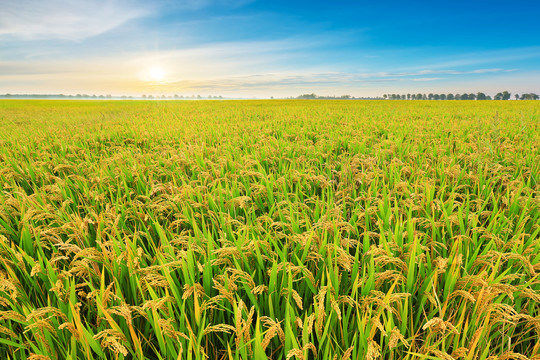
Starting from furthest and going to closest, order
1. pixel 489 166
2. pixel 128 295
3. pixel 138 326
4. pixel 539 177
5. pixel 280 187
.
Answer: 1. pixel 489 166
2. pixel 539 177
3. pixel 280 187
4. pixel 128 295
5. pixel 138 326

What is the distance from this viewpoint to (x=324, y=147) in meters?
5.88

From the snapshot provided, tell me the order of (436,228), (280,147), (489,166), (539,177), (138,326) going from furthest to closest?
(280,147) < (489,166) < (539,177) < (436,228) < (138,326)

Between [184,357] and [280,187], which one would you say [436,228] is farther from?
[184,357]

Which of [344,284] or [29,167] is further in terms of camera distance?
[29,167]

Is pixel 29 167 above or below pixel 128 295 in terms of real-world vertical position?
above

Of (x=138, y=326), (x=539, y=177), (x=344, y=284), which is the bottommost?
(x=138, y=326)

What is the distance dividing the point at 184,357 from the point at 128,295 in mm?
657

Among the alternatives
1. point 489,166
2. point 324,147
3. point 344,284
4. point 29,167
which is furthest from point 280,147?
point 29,167

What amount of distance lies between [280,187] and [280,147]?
2.22 metres

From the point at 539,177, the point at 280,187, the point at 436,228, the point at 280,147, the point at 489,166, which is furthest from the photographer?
the point at 280,147

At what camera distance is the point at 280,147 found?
5539 millimetres

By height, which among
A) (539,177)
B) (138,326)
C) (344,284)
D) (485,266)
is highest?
(539,177)

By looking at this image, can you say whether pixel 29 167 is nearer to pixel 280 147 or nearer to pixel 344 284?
pixel 280 147

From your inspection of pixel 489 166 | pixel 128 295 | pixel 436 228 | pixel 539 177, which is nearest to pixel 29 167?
pixel 128 295
